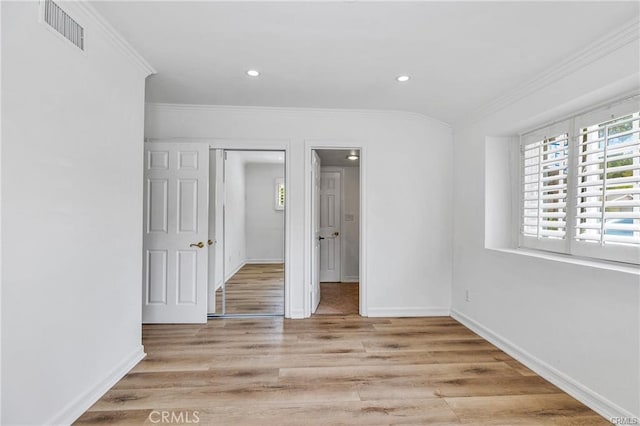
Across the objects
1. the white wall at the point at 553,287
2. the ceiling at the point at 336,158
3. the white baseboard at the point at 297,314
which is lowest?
the white baseboard at the point at 297,314

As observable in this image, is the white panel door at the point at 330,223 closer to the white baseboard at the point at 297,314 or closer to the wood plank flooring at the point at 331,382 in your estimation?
the white baseboard at the point at 297,314

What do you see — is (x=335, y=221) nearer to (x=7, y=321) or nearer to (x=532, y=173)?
(x=532, y=173)

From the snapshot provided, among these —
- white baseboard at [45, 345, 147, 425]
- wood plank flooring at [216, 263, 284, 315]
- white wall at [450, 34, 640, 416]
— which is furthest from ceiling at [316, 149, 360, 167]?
white baseboard at [45, 345, 147, 425]

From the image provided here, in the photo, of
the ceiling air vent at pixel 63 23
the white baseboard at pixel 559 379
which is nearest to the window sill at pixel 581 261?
the white baseboard at pixel 559 379

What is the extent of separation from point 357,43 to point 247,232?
5.59 meters

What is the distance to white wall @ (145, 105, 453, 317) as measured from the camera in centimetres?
345

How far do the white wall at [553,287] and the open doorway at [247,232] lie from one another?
2.33 meters

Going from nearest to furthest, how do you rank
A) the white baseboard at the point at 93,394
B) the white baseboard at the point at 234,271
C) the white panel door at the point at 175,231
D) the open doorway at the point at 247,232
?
the white baseboard at the point at 93,394 < the white panel door at the point at 175,231 < the open doorway at the point at 247,232 < the white baseboard at the point at 234,271

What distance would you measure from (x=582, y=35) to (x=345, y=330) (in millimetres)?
2951

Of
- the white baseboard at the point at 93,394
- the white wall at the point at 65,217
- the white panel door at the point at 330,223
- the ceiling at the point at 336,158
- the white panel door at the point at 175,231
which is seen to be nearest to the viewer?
the white wall at the point at 65,217

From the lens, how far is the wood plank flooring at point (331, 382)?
1.79 meters

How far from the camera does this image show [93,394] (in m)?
1.90

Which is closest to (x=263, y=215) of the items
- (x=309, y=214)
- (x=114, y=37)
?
(x=309, y=214)

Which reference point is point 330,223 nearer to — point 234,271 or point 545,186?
point 234,271
